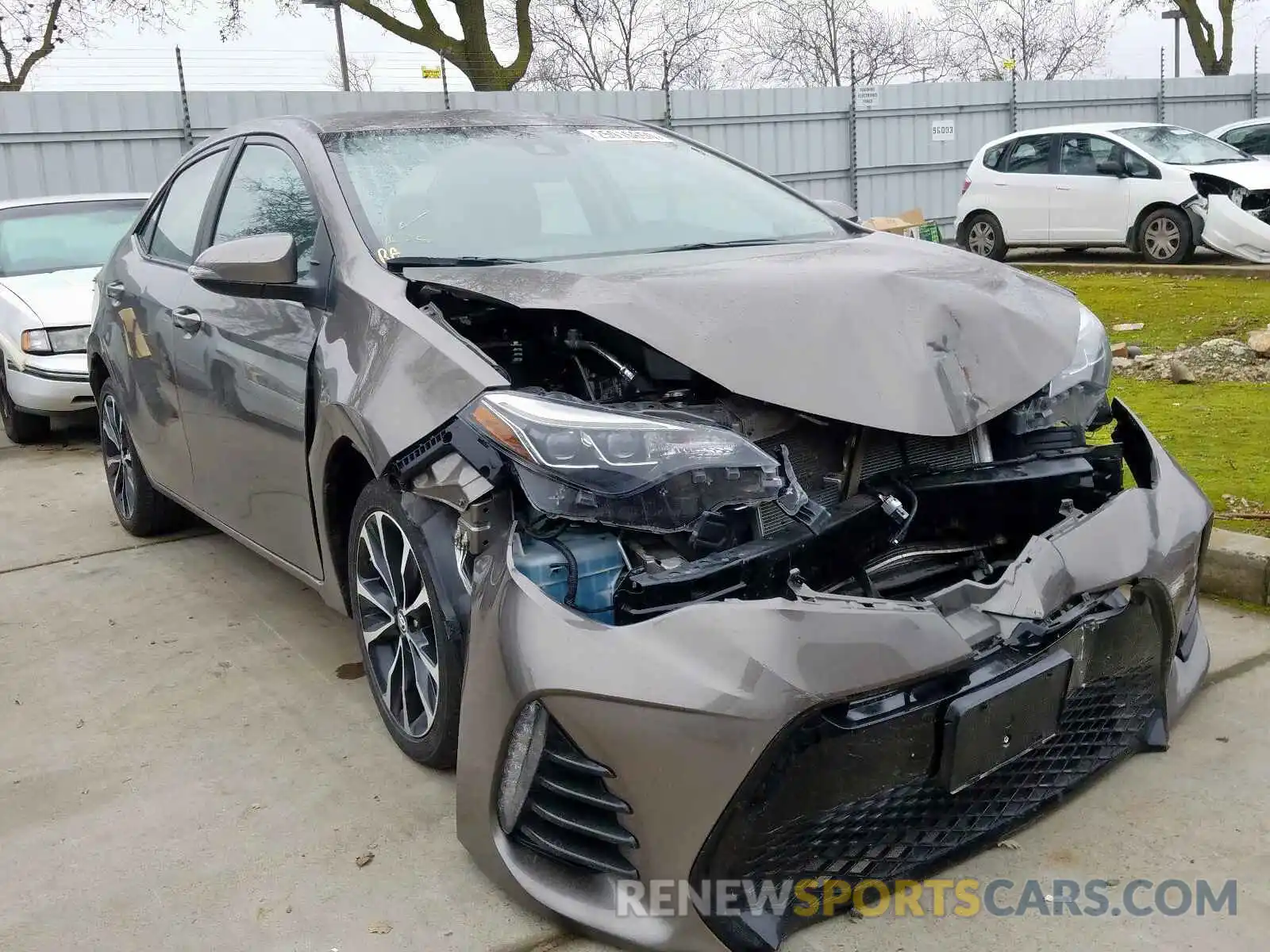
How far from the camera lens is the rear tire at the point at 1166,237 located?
456 inches

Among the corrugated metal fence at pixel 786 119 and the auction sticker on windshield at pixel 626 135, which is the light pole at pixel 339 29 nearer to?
the corrugated metal fence at pixel 786 119

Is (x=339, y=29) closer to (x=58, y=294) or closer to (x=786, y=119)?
(x=786, y=119)

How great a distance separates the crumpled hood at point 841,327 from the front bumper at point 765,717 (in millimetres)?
354

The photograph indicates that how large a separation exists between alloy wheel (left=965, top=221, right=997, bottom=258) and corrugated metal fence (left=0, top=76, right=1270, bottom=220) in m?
3.35

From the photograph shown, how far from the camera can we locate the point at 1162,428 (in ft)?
17.3

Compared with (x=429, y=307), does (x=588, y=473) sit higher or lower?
lower

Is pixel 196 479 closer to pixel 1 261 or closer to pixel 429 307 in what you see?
pixel 429 307

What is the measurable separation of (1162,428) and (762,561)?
149 inches

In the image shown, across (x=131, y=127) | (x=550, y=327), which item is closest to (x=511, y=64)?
(x=131, y=127)

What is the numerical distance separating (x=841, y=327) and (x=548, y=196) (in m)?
1.26

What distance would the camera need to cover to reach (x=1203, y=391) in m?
6.06

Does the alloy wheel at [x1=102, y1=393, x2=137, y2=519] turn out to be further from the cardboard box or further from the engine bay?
the cardboard box

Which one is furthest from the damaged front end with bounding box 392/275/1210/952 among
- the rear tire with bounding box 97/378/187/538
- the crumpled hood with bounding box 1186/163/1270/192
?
the crumpled hood with bounding box 1186/163/1270/192

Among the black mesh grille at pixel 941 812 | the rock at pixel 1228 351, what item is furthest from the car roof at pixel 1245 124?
the black mesh grille at pixel 941 812
